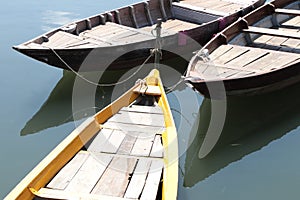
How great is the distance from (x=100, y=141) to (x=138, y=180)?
839 mm

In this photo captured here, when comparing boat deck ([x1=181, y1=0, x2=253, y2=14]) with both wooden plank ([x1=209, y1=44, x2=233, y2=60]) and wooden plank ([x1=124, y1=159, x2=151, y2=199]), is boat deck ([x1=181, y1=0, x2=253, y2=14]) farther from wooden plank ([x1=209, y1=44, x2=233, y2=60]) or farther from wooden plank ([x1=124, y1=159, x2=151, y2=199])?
wooden plank ([x1=124, y1=159, x2=151, y2=199])

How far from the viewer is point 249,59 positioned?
617 cm

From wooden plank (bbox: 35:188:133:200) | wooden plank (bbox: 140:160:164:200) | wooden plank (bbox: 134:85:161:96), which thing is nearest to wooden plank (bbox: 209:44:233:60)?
wooden plank (bbox: 134:85:161:96)

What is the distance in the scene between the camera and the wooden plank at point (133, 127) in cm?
471

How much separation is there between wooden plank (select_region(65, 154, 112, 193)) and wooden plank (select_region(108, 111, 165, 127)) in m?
0.80

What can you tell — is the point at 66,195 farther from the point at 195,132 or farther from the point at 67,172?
the point at 195,132

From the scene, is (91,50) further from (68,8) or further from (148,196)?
(68,8)

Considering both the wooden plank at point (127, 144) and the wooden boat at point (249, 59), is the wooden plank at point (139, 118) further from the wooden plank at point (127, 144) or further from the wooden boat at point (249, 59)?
the wooden boat at point (249, 59)

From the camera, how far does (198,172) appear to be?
514 centimetres

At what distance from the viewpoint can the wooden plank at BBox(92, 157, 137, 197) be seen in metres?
3.62

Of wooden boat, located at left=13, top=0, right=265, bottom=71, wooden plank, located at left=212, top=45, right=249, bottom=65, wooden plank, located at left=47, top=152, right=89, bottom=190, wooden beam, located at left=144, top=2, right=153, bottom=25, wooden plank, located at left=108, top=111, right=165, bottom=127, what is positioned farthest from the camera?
wooden beam, located at left=144, top=2, right=153, bottom=25

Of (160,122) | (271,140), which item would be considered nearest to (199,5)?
(271,140)

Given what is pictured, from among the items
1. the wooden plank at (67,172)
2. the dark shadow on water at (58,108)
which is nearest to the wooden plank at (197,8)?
the dark shadow on water at (58,108)

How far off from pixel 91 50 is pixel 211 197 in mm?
3010
